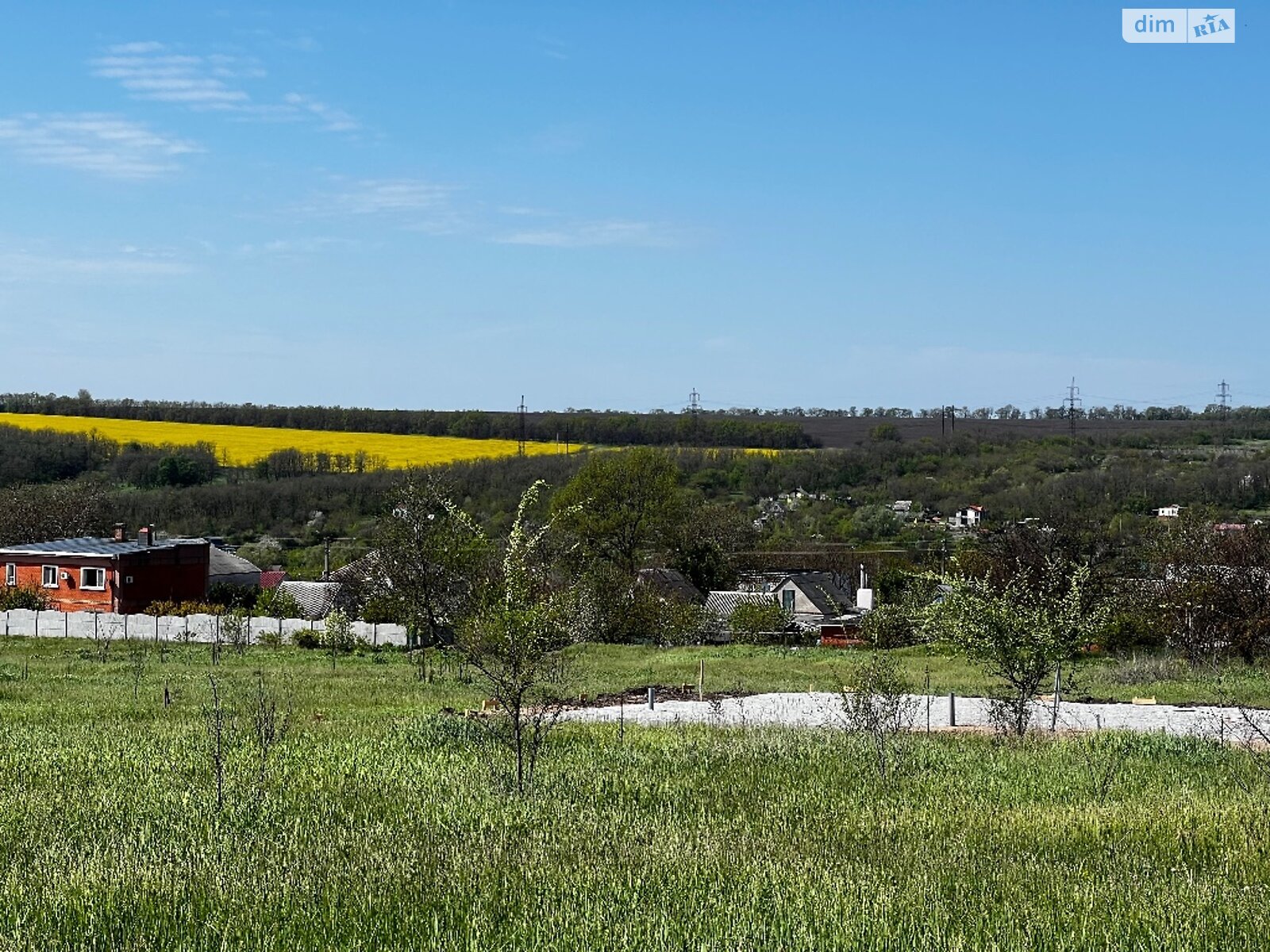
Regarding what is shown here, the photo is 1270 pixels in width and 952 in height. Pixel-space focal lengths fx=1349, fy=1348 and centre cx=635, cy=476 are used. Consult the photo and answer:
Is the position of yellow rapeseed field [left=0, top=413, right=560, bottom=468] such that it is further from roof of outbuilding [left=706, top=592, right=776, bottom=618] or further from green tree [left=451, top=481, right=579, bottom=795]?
green tree [left=451, top=481, right=579, bottom=795]

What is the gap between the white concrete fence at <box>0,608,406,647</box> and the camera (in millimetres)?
44500

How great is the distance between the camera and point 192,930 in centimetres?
878

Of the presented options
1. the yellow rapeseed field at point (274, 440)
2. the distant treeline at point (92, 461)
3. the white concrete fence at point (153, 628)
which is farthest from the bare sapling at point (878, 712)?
the yellow rapeseed field at point (274, 440)

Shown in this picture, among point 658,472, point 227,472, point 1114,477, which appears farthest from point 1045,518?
point 227,472

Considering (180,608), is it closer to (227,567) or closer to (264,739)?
(227,567)

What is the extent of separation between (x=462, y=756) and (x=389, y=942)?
7852 mm

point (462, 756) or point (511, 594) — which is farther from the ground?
point (511, 594)

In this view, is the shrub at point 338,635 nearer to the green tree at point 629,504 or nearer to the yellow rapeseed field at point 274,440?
the green tree at point 629,504

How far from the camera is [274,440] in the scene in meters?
117

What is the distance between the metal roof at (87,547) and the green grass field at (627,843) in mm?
38691

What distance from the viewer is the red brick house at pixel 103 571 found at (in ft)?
183

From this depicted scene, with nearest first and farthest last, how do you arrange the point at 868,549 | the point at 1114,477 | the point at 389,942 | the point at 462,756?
the point at 389,942
the point at 462,756
the point at 868,549
the point at 1114,477

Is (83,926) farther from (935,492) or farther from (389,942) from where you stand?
(935,492)

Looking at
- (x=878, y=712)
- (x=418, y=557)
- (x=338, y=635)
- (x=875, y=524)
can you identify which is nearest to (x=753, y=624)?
(x=418, y=557)
